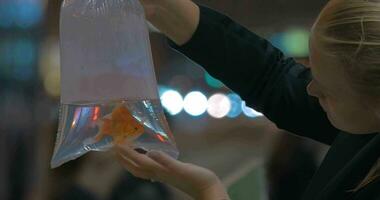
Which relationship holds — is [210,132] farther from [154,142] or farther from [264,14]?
[154,142]

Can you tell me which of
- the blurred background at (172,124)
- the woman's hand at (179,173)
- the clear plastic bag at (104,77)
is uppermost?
the clear plastic bag at (104,77)

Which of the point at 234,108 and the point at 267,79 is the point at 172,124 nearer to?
the point at 234,108

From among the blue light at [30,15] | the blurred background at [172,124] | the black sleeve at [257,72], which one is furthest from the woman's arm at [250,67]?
the blue light at [30,15]

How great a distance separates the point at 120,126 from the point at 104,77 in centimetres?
7

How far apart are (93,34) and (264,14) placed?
0.55 m

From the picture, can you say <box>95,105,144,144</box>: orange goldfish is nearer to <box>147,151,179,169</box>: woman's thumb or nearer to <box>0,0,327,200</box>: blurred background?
<box>147,151,179,169</box>: woman's thumb

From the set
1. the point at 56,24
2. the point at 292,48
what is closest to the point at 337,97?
the point at 292,48

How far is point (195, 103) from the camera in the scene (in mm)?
1072

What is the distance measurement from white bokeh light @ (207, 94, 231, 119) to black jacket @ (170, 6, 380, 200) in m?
0.36

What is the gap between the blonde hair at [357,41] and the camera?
1.66 feet

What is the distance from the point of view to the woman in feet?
1.69

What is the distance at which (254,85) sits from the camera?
68cm

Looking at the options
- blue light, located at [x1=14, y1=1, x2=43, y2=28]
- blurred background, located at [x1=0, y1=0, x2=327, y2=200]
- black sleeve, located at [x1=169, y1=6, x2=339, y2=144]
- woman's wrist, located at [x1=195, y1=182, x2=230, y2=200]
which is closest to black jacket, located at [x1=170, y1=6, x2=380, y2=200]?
black sleeve, located at [x1=169, y1=6, x2=339, y2=144]

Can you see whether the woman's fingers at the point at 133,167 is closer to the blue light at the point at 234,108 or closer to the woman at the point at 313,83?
the woman at the point at 313,83
